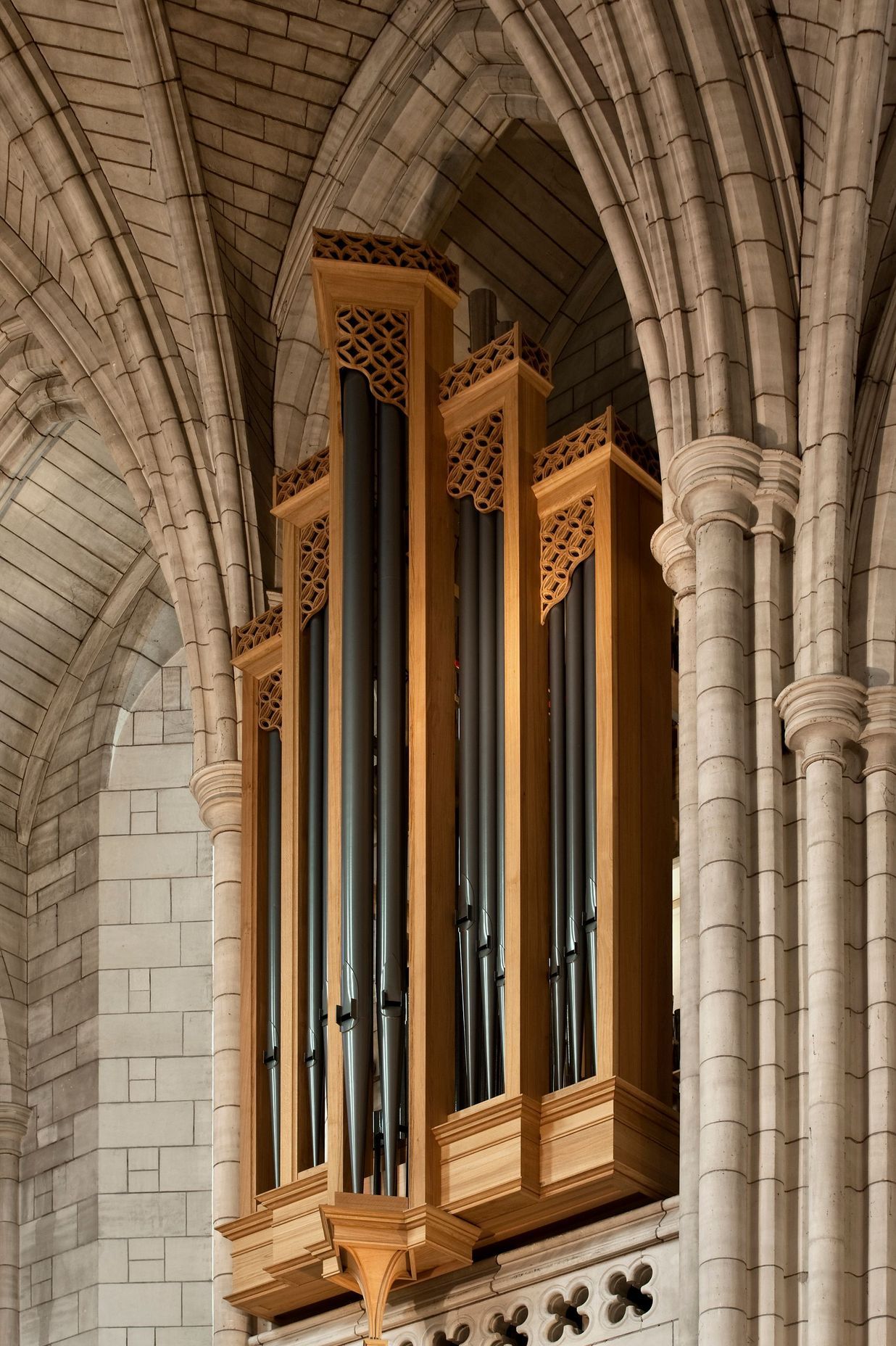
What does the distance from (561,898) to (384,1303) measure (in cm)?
161

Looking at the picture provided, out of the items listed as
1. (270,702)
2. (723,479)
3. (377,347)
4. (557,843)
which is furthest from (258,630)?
(723,479)

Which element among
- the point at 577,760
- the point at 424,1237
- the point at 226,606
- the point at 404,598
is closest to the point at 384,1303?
the point at 424,1237

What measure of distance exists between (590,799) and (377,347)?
8.00 feet

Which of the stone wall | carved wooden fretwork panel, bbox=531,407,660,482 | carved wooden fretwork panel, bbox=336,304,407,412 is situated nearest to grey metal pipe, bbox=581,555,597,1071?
carved wooden fretwork panel, bbox=531,407,660,482

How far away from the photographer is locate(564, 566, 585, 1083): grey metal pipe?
399 inches

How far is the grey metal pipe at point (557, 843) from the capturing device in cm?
1017

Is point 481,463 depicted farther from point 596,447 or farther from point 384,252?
point 384,252

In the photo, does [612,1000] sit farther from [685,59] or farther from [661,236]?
[685,59]

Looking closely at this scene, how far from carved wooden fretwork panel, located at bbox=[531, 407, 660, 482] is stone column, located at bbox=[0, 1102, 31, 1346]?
5447 millimetres

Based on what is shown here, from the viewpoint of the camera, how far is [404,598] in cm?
1130

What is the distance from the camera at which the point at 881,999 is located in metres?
9.06

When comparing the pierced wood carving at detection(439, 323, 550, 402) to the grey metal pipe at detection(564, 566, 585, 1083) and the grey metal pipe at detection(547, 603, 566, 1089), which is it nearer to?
the grey metal pipe at detection(564, 566, 585, 1083)

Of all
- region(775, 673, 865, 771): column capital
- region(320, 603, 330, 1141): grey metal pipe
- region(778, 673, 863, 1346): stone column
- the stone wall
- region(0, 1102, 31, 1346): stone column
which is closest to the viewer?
region(778, 673, 863, 1346): stone column

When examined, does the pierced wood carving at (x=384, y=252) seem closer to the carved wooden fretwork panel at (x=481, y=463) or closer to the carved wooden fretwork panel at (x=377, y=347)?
the carved wooden fretwork panel at (x=377, y=347)
